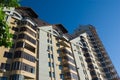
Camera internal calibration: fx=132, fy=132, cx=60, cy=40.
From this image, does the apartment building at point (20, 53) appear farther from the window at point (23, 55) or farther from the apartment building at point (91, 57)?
the apartment building at point (91, 57)

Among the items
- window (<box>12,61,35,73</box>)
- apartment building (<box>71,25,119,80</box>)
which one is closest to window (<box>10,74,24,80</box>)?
window (<box>12,61,35,73</box>)

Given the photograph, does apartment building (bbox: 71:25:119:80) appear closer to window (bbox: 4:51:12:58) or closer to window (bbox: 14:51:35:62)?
window (bbox: 14:51:35:62)

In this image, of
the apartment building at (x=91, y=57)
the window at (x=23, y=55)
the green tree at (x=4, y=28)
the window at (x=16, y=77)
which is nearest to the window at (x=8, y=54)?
the window at (x=23, y=55)

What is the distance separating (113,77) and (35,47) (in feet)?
149

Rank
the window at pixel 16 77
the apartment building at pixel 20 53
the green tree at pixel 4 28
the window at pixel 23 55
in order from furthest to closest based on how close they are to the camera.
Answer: the window at pixel 23 55 → the apartment building at pixel 20 53 → the window at pixel 16 77 → the green tree at pixel 4 28

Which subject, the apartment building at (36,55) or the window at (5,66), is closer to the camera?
the window at (5,66)

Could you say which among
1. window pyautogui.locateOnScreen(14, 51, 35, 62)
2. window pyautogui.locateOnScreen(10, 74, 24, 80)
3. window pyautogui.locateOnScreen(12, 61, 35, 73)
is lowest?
window pyautogui.locateOnScreen(10, 74, 24, 80)

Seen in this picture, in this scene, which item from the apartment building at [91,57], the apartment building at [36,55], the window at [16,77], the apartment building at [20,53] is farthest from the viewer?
the apartment building at [91,57]

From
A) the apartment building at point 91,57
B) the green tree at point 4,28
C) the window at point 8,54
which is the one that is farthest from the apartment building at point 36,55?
the green tree at point 4,28

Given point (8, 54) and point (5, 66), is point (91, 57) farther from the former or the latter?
point (5, 66)

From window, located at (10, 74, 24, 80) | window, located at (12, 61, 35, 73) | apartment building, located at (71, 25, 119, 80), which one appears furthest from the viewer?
apartment building, located at (71, 25, 119, 80)

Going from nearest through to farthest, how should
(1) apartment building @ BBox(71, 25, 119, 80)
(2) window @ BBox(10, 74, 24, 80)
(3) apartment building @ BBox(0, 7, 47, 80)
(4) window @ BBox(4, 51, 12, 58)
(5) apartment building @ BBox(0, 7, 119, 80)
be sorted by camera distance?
(2) window @ BBox(10, 74, 24, 80) → (3) apartment building @ BBox(0, 7, 47, 80) → (5) apartment building @ BBox(0, 7, 119, 80) → (4) window @ BBox(4, 51, 12, 58) → (1) apartment building @ BBox(71, 25, 119, 80)

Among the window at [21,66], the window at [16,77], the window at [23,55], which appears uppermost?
the window at [23,55]

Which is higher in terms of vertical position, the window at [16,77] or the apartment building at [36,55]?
the apartment building at [36,55]
